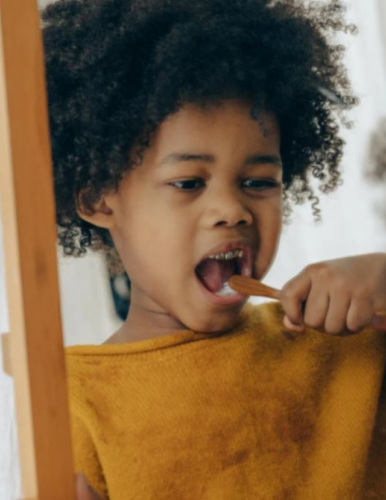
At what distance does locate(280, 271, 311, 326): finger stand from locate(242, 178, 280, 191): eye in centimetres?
9

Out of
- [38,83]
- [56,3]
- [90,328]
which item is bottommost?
[90,328]

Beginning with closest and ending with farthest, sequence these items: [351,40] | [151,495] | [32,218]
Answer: [32,218], [151,495], [351,40]

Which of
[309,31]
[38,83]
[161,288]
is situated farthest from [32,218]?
[309,31]

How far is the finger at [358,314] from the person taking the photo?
24.7 inches

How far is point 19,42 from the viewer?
49cm

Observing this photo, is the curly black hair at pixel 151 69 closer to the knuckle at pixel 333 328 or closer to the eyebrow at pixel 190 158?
the eyebrow at pixel 190 158

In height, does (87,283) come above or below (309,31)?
below

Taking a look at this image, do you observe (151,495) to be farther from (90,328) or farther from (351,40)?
Result: (351,40)

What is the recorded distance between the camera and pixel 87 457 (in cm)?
66

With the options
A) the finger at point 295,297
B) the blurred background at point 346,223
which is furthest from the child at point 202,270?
the blurred background at point 346,223

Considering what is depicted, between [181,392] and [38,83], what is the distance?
0.29m

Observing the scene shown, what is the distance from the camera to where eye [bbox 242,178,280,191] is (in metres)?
0.69

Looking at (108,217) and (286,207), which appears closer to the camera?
(108,217)

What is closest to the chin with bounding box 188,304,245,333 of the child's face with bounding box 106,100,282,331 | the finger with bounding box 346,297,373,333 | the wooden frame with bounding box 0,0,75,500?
the child's face with bounding box 106,100,282,331
